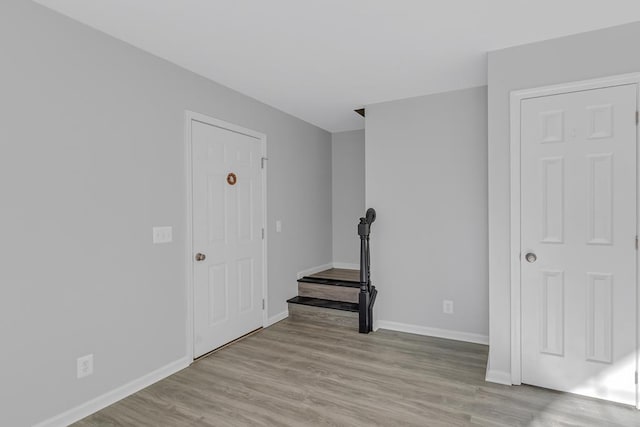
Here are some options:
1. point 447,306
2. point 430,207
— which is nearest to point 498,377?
point 447,306

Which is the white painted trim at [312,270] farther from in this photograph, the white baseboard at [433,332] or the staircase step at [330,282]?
the white baseboard at [433,332]

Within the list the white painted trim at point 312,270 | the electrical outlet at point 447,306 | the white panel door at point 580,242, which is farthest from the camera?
the white painted trim at point 312,270

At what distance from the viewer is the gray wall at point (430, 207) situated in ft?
11.0

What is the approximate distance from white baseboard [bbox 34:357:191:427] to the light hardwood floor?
5 cm

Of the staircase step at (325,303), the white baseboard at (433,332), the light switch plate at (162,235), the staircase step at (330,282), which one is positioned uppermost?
the light switch plate at (162,235)

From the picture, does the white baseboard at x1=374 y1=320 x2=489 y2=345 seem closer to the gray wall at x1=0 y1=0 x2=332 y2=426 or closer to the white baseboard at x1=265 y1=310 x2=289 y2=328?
the white baseboard at x1=265 y1=310 x2=289 y2=328

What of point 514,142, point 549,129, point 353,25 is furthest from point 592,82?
point 353,25

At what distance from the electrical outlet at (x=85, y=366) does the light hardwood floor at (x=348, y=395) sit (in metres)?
0.27

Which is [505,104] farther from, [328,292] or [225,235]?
[328,292]

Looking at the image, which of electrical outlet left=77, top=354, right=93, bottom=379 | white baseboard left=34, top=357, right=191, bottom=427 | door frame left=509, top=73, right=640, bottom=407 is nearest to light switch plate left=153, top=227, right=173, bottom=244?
electrical outlet left=77, top=354, right=93, bottom=379

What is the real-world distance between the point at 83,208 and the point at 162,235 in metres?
0.60

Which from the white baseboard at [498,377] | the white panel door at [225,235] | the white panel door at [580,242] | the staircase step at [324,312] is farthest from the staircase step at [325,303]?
the white panel door at [580,242]

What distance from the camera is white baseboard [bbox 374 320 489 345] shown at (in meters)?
3.35

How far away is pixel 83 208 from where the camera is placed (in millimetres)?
2166
